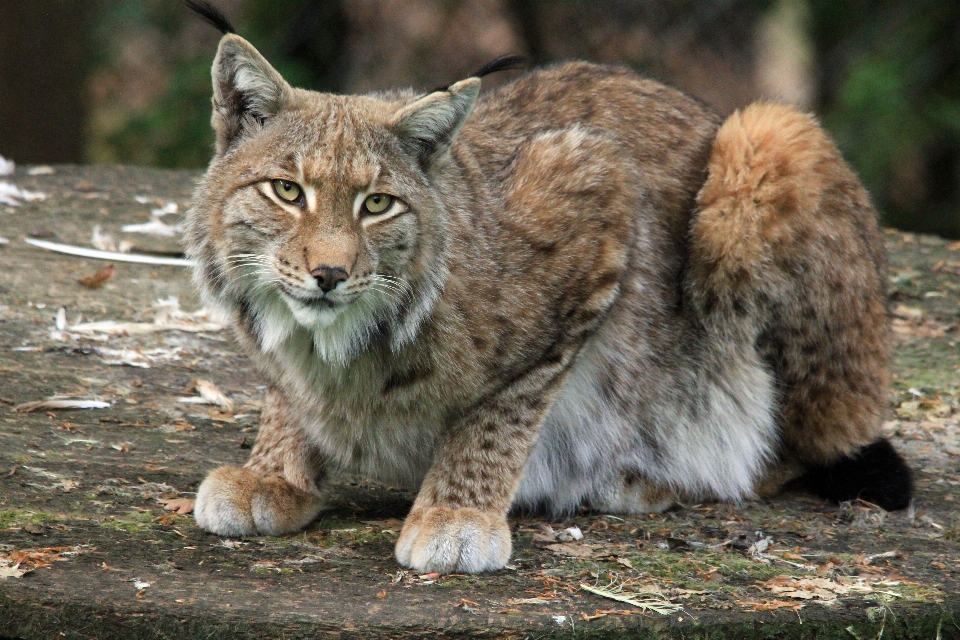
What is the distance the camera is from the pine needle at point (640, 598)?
118 inches

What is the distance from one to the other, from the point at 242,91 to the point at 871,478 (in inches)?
95.9

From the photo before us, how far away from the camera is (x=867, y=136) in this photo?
883cm

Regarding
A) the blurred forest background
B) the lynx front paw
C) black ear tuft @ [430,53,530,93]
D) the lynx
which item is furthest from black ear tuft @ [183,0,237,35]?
the blurred forest background

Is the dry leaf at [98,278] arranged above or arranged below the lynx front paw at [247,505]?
above

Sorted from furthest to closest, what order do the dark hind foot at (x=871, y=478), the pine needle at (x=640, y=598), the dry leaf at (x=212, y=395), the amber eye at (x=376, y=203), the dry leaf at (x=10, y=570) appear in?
1. the dry leaf at (x=212, y=395)
2. the dark hind foot at (x=871, y=478)
3. the amber eye at (x=376, y=203)
4. the pine needle at (x=640, y=598)
5. the dry leaf at (x=10, y=570)

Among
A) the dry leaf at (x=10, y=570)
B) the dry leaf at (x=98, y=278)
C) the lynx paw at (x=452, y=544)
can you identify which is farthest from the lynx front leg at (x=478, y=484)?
the dry leaf at (x=98, y=278)

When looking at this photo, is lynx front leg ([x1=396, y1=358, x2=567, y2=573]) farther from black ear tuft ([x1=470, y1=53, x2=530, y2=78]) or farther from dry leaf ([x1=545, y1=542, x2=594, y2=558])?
black ear tuft ([x1=470, y1=53, x2=530, y2=78])

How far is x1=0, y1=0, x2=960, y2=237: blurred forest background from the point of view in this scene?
29.5 feet

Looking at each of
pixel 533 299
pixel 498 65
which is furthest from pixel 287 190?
pixel 533 299

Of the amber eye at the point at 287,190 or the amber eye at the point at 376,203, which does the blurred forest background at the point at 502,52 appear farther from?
the amber eye at the point at 287,190

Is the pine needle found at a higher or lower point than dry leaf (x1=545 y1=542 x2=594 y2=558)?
higher

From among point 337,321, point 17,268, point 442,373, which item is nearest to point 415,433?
point 442,373

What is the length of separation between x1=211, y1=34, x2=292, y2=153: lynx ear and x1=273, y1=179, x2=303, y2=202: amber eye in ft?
0.89

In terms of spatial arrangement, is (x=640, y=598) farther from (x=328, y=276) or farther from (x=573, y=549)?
(x=328, y=276)
